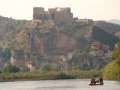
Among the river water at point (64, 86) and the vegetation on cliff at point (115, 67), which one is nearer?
the river water at point (64, 86)

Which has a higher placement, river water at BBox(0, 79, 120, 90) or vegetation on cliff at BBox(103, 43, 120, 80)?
vegetation on cliff at BBox(103, 43, 120, 80)

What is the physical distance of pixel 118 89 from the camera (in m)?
68.6

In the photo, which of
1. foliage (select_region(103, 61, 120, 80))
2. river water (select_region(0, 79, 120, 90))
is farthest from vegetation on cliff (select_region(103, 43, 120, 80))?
river water (select_region(0, 79, 120, 90))

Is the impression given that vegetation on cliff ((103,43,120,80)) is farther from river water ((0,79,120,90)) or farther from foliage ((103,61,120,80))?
river water ((0,79,120,90))

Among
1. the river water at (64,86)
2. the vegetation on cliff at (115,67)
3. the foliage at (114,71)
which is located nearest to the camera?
the river water at (64,86)

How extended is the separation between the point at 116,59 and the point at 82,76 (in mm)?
64732

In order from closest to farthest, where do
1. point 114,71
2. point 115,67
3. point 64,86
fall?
1. point 114,71
2. point 115,67
3. point 64,86

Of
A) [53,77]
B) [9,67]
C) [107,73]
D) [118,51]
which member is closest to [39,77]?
[53,77]

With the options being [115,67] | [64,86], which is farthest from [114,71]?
[64,86]

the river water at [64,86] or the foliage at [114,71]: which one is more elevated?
the foliage at [114,71]

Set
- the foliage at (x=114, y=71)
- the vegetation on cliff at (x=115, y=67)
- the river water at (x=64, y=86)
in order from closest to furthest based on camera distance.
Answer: the river water at (x=64, y=86)
the vegetation on cliff at (x=115, y=67)
the foliage at (x=114, y=71)

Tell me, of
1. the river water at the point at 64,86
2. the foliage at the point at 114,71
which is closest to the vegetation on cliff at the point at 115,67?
the foliage at the point at 114,71

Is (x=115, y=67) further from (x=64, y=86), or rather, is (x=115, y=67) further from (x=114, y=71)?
(x=64, y=86)

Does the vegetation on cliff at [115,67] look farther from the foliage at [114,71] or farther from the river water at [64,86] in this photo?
the river water at [64,86]
